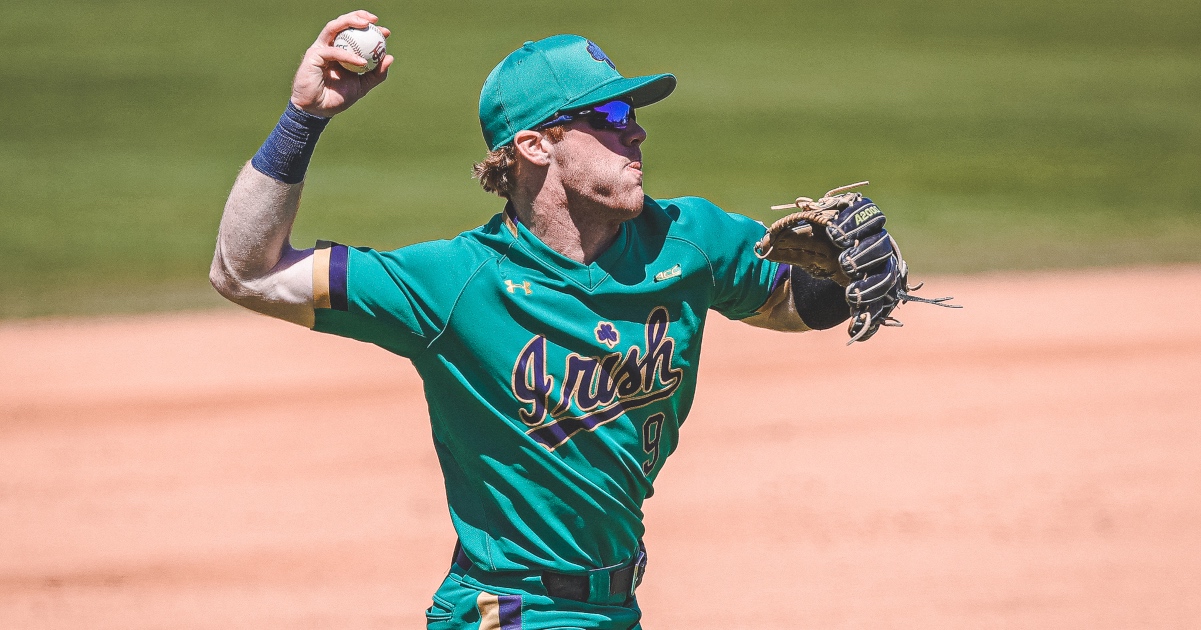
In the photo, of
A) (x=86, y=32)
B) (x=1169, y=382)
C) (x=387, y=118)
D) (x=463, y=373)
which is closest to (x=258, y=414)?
(x=463, y=373)

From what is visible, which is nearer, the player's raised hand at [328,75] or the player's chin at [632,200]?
the player's raised hand at [328,75]

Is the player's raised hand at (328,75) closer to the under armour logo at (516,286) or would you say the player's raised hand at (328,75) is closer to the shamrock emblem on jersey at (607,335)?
the under armour logo at (516,286)

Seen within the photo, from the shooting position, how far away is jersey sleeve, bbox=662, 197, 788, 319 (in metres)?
3.28

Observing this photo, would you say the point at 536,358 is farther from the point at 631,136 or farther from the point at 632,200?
the point at 631,136

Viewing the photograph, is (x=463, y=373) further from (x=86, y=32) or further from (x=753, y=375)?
(x=86, y=32)

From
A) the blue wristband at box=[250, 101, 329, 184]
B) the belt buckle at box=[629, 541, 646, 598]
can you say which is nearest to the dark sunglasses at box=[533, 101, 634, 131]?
the blue wristband at box=[250, 101, 329, 184]

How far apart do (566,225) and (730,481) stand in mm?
3418

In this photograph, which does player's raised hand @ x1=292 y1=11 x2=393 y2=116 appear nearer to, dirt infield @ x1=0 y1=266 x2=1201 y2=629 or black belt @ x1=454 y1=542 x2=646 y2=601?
black belt @ x1=454 y1=542 x2=646 y2=601

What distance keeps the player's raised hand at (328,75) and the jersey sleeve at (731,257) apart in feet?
2.86

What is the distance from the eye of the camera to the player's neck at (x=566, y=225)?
3135mm

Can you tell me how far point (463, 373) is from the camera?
3088 millimetres

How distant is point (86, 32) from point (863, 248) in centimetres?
1559

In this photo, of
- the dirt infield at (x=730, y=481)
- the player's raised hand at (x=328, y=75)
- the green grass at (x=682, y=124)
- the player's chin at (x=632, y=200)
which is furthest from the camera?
the green grass at (x=682, y=124)

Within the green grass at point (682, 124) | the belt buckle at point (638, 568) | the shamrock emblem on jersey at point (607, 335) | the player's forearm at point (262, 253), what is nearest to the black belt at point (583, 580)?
the belt buckle at point (638, 568)
